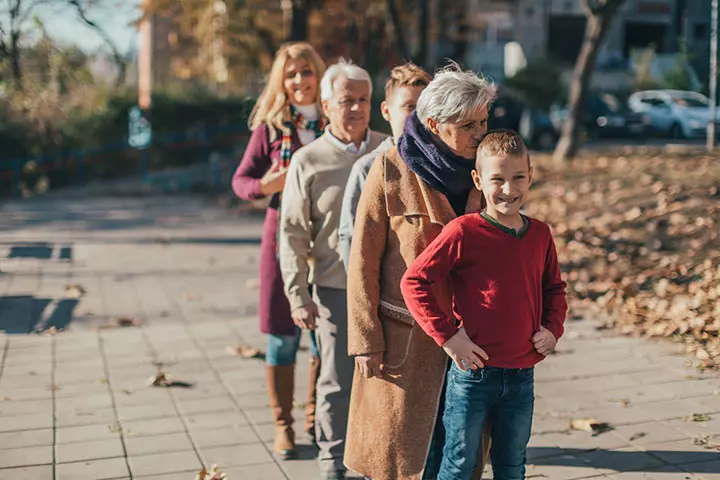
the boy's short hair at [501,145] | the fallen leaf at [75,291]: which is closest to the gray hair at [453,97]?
the boy's short hair at [501,145]

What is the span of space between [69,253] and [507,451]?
30.6ft

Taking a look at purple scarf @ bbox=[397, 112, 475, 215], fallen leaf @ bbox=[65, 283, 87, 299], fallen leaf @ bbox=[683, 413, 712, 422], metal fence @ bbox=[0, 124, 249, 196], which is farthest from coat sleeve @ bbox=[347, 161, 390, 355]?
metal fence @ bbox=[0, 124, 249, 196]

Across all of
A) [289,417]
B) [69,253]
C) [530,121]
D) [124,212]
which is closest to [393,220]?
[289,417]

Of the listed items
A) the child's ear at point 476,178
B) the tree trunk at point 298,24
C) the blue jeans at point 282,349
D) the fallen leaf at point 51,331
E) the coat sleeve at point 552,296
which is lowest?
the fallen leaf at point 51,331

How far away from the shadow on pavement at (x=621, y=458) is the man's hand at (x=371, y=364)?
140cm

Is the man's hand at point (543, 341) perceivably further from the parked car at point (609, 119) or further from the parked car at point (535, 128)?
the parked car at point (609, 119)

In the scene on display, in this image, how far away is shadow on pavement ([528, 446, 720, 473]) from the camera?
4.54 meters

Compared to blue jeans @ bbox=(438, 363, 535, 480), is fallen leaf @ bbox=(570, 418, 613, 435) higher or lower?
lower

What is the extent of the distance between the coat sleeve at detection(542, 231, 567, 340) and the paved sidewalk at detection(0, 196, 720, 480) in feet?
4.35

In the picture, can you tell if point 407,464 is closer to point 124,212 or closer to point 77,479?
point 77,479

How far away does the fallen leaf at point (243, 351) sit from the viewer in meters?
6.84

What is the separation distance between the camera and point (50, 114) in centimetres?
1948

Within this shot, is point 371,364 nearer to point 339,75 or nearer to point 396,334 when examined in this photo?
point 396,334

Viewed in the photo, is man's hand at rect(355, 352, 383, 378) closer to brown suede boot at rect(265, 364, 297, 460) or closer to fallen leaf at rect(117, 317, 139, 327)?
brown suede boot at rect(265, 364, 297, 460)
